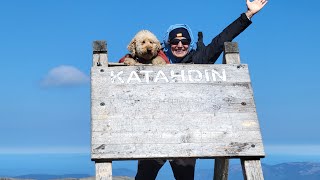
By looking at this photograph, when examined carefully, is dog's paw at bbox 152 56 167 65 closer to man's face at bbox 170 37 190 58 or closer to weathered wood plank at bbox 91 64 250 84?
man's face at bbox 170 37 190 58

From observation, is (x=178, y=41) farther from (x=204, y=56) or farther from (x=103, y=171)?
(x=103, y=171)

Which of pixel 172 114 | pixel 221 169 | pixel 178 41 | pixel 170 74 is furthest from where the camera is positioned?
pixel 178 41

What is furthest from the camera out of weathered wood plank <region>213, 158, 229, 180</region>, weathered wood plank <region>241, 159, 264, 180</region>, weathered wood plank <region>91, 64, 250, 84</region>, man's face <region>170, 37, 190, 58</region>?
man's face <region>170, 37, 190, 58</region>

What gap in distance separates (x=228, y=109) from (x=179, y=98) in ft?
2.16

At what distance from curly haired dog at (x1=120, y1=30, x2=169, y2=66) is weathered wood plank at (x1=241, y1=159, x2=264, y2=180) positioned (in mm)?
2468

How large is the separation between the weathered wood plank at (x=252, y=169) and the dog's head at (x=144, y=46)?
2661mm

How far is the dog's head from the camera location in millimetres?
7078

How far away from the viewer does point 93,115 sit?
5.27m

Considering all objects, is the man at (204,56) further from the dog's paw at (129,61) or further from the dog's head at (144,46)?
the dog's paw at (129,61)

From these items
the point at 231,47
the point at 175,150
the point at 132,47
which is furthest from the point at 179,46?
the point at 175,150

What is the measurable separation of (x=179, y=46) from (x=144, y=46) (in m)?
1.20

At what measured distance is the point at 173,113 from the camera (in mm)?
5441

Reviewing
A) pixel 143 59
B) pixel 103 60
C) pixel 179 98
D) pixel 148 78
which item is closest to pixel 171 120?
pixel 179 98

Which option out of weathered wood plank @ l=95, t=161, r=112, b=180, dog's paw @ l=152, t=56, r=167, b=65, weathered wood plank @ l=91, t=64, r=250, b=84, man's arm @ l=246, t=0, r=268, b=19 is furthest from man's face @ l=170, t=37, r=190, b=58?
weathered wood plank @ l=95, t=161, r=112, b=180
